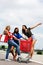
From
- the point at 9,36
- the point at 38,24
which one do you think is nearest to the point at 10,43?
the point at 9,36

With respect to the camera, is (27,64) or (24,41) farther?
(24,41)

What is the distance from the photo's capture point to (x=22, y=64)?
12.6 meters

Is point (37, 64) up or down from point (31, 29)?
down

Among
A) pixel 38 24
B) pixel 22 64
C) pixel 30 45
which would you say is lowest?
pixel 22 64

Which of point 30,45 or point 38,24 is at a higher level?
point 38,24

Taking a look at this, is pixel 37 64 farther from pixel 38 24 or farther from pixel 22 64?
pixel 38 24

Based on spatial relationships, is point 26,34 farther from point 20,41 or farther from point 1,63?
point 1,63

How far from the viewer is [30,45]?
14.0 meters

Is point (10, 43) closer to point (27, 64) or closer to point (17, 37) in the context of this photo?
point (17, 37)

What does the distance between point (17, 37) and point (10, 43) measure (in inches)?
17.2

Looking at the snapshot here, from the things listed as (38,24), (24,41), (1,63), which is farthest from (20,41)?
(1,63)

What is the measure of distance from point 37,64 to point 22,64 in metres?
0.69

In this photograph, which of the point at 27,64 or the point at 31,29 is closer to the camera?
the point at 27,64

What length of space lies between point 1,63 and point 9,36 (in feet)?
5.82
